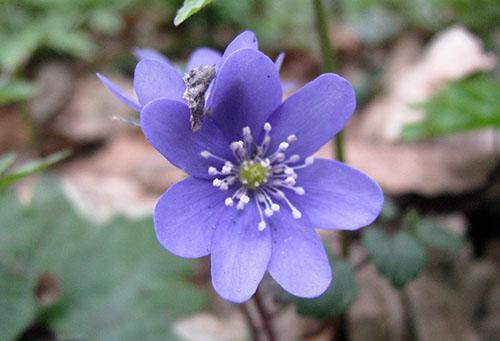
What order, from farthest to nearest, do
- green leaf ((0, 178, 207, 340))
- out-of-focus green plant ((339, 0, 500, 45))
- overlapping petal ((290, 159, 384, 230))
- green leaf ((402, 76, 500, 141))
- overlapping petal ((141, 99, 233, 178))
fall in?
out-of-focus green plant ((339, 0, 500, 45)) → green leaf ((402, 76, 500, 141)) → green leaf ((0, 178, 207, 340)) → overlapping petal ((290, 159, 384, 230)) → overlapping petal ((141, 99, 233, 178))

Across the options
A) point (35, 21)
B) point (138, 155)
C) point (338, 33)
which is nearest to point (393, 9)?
point (338, 33)

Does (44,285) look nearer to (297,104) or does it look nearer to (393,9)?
(297,104)

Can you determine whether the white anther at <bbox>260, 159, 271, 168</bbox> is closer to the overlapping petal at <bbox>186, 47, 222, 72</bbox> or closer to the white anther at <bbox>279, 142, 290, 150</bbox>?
the white anther at <bbox>279, 142, 290, 150</bbox>

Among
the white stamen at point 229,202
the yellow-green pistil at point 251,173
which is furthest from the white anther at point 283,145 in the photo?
the white stamen at point 229,202

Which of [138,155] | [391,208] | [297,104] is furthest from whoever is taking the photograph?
[138,155]

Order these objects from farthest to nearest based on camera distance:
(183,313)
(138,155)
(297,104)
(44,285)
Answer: (138,155) → (44,285) → (183,313) → (297,104)

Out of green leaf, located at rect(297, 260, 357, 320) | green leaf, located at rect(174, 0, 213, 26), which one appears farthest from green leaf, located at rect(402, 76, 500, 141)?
green leaf, located at rect(174, 0, 213, 26)

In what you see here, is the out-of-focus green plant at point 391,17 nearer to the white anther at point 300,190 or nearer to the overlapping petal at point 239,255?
the white anther at point 300,190
